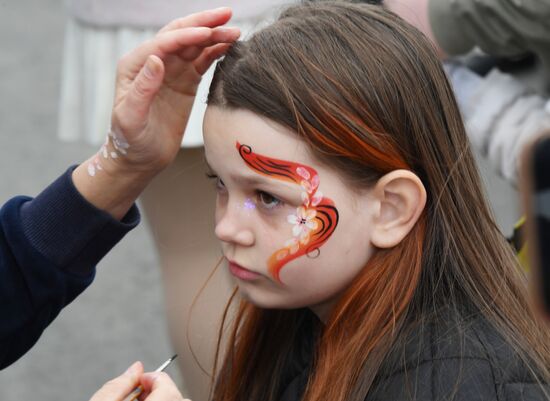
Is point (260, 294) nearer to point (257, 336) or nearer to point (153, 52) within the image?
point (257, 336)

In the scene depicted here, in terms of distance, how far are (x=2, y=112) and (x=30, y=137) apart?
260mm

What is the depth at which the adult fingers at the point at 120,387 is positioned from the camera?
4.69 feet

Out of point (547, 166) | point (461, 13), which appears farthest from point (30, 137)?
point (547, 166)

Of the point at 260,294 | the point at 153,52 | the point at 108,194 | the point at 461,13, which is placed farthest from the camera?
the point at 461,13

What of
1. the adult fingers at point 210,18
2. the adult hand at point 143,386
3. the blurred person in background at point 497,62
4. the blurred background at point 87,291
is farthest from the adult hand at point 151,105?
the blurred background at point 87,291

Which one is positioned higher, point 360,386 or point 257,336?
point 360,386

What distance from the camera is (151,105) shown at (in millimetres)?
Answer: 1751

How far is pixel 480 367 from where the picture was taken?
4.73 ft

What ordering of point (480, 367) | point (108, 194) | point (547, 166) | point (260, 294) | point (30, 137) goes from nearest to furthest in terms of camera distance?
point (547, 166) < point (480, 367) < point (260, 294) < point (108, 194) < point (30, 137)

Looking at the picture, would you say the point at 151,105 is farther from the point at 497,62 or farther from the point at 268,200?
the point at 497,62

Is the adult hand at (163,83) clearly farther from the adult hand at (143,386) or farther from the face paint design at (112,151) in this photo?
the adult hand at (143,386)

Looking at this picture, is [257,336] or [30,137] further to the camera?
[30,137]

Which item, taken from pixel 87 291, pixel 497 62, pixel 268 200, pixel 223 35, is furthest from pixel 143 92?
pixel 87 291

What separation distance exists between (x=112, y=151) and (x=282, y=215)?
1.30 feet
